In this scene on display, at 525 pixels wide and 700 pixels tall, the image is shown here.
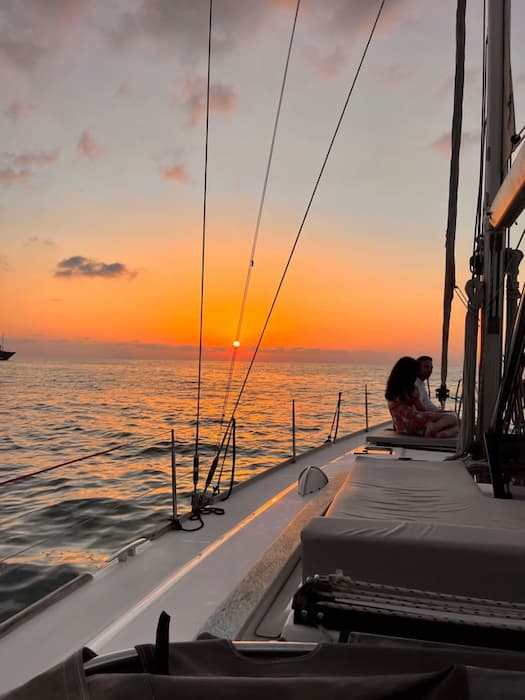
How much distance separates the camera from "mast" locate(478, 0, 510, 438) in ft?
12.5

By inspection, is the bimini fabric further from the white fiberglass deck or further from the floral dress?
the floral dress

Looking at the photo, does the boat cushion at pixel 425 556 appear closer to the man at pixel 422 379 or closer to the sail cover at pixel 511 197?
the sail cover at pixel 511 197

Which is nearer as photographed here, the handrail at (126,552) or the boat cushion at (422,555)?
the boat cushion at (422,555)

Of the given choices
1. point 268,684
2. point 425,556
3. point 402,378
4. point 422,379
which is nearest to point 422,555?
point 425,556

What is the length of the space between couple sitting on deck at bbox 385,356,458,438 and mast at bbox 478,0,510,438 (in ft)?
2.65

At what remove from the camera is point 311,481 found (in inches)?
140

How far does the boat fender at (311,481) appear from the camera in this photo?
138 inches

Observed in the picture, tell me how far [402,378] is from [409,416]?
345mm

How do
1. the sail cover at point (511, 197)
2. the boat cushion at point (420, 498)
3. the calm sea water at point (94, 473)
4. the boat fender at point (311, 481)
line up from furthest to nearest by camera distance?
1. the boat fender at point (311, 481)
2. the calm sea water at point (94, 473)
3. the sail cover at point (511, 197)
4. the boat cushion at point (420, 498)

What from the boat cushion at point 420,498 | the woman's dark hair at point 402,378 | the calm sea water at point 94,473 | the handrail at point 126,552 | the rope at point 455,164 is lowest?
the calm sea water at point 94,473

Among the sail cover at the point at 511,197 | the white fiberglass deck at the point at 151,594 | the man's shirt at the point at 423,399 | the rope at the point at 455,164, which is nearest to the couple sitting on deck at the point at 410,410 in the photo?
the man's shirt at the point at 423,399

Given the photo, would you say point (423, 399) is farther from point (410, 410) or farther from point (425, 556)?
point (425, 556)

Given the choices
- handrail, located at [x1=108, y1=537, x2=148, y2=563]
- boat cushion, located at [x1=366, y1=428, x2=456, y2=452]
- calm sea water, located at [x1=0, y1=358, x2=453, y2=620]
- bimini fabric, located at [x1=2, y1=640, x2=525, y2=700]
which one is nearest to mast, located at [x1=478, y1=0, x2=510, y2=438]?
boat cushion, located at [x1=366, y1=428, x2=456, y2=452]

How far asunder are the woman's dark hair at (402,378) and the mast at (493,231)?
2.88 feet
